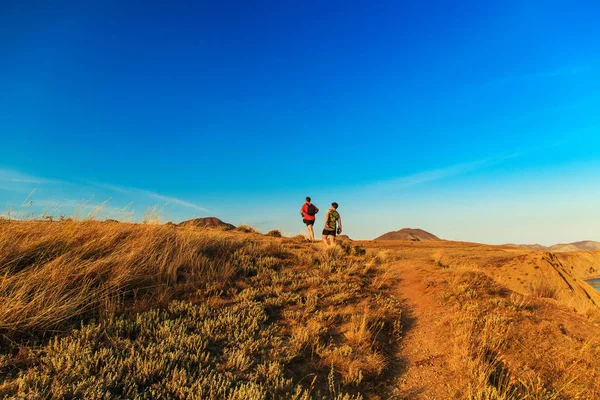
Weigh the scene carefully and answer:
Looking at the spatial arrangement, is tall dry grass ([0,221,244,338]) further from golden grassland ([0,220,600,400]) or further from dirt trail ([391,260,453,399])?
dirt trail ([391,260,453,399])

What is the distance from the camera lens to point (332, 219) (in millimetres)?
14477

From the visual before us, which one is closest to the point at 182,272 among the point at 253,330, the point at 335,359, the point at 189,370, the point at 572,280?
the point at 253,330

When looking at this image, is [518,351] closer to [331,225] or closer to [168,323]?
[168,323]

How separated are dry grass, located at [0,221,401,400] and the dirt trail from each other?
0.37 meters

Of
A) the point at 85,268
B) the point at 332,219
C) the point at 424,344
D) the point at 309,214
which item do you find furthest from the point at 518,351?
the point at 309,214

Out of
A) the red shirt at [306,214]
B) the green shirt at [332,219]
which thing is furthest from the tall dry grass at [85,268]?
the red shirt at [306,214]

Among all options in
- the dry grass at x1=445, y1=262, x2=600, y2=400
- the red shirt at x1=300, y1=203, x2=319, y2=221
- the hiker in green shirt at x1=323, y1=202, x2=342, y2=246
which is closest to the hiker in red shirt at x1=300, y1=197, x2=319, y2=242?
the red shirt at x1=300, y1=203, x2=319, y2=221

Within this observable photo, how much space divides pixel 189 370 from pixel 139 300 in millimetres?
2476

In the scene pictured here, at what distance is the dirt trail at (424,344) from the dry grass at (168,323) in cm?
37

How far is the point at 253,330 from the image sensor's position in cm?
549

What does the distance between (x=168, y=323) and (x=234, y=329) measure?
1153 mm

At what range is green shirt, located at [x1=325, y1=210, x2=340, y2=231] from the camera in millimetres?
14344

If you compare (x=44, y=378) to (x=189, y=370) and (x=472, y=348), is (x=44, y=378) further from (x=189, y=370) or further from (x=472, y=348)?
(x=472, y=348)

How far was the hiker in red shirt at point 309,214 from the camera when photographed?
55.6 ft
